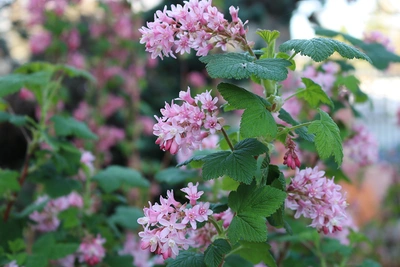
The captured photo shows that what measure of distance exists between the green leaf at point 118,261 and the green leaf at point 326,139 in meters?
0.94

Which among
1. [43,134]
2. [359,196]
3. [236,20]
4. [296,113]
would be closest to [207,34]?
[236,20]

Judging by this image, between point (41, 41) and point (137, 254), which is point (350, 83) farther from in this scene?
point (41, 41)

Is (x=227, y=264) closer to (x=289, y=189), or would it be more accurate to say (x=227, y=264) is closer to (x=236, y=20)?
(x=289, y=189)

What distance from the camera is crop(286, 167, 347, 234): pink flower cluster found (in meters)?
1.12

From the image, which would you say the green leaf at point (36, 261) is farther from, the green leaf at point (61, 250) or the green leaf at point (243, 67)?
the green leaf at point (243, 67)

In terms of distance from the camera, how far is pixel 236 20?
1050 mm

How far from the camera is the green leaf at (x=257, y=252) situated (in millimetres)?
1155

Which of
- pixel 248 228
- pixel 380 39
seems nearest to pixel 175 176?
pixel 248 228

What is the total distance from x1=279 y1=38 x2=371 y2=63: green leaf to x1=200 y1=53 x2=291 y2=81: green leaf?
0.13ft

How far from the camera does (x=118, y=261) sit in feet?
5.60

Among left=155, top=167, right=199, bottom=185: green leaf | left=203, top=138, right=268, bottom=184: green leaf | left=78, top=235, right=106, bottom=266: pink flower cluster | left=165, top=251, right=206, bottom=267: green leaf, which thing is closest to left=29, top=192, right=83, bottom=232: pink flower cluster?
left=78, top=235, right=106, bottom=266: pink flower cluster

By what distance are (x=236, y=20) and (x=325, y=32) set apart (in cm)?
90

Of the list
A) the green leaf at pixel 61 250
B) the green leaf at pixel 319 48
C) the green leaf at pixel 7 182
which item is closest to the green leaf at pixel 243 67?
the green leaf at pixel 319 48

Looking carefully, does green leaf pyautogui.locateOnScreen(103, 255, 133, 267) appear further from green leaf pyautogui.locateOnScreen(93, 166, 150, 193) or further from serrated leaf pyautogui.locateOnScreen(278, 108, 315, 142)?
serrated leaf pyautogui.locateOnScreen(278, 108, 315, 142)
